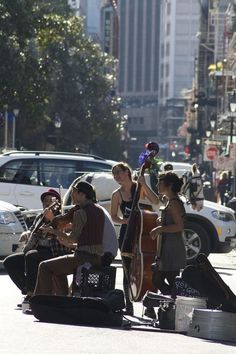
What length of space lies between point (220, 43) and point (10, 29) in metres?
63.6

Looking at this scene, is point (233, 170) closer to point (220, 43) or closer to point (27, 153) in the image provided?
point (27, 153)

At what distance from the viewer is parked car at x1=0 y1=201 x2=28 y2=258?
60.0 ft

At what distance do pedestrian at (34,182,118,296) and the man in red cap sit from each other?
561 mm

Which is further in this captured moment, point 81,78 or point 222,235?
point 81,78

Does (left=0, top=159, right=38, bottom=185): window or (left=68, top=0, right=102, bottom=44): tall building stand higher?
(left=68, top=0, right=102, bottom=44): tall building

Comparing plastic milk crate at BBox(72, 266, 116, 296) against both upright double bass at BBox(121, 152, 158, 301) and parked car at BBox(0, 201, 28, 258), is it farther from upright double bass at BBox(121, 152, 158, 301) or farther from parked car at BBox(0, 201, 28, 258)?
parked car at BBox(0, 201, 28, 258)

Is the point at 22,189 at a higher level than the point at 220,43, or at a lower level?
lower

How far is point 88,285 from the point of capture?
12.2m

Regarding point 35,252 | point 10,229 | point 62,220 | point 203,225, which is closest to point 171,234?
point 62,220

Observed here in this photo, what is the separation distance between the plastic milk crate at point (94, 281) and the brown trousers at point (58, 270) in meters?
0.09

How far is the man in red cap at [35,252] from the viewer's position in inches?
512

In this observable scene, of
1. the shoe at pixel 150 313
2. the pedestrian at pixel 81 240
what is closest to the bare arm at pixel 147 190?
the pedestrian at pixel 81 240

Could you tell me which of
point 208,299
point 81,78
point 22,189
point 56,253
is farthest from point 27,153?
point 81,78

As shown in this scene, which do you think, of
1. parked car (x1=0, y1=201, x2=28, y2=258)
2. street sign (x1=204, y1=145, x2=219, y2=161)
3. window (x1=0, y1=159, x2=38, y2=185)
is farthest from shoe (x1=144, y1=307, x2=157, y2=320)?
street sign (x1=204, y1=145, x2=219, y2=161)
